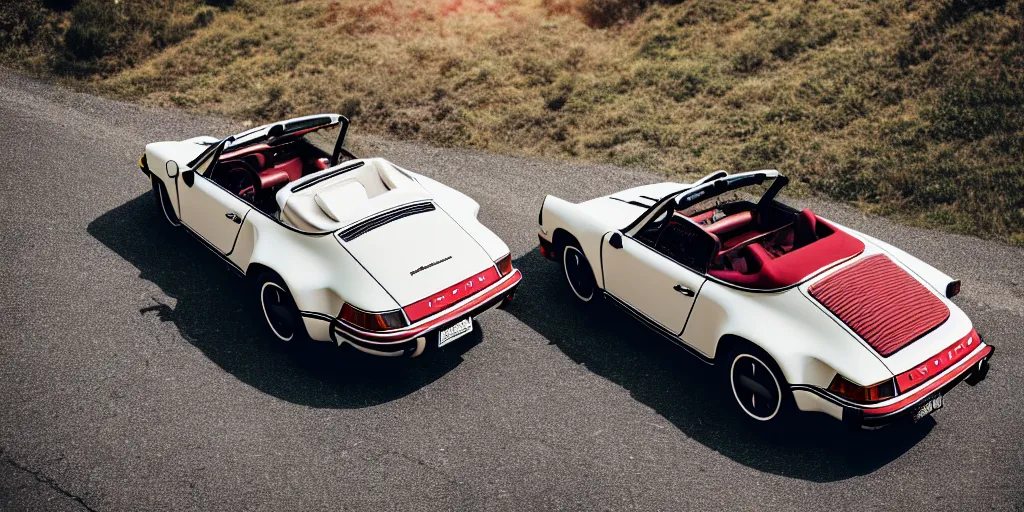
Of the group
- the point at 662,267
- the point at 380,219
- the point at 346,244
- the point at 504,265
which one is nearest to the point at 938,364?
the point at 662,267

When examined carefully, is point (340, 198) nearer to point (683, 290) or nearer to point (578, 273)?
point (578, 273)

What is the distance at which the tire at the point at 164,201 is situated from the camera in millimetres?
8836

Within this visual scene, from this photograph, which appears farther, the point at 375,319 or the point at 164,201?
the point at 164,201

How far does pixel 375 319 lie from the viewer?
6387mm

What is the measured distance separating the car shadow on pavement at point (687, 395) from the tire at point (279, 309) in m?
2.12

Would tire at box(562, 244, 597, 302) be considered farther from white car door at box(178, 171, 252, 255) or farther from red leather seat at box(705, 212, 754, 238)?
white car door at box(178, 171, 252, 255)

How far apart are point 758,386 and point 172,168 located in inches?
243

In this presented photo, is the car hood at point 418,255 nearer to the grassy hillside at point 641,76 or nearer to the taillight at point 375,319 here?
the taillight at point 375,319

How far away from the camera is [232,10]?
16906 mm

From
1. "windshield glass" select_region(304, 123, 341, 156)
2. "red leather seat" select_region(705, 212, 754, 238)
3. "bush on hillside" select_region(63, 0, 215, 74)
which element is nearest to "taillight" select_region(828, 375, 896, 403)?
"red leather seat" select_region(705, 212, 754, 238)

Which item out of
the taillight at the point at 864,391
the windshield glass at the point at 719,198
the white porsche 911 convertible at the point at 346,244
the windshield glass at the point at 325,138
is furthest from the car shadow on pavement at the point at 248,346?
the windshield glass at the point at 325,138

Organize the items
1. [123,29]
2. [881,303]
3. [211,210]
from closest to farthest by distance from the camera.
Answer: [881,303] → [211,210] → [123,29]

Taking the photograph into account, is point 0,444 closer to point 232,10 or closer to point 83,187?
point 83,187

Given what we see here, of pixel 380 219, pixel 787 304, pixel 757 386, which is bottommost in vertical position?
pixel 757 386
